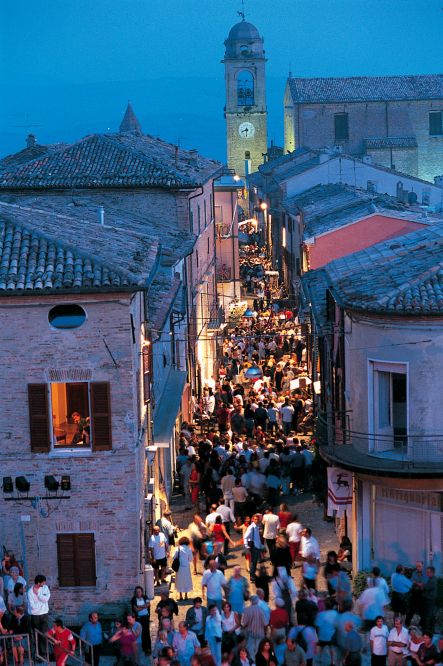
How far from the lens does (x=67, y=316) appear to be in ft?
72.5

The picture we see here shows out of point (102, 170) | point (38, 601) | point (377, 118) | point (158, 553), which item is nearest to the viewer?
point (38, 601)

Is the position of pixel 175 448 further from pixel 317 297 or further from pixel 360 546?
pixel 360 546

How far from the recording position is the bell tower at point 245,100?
121 metres

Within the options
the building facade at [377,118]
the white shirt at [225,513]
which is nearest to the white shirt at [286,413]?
the white shirt at [225,513]

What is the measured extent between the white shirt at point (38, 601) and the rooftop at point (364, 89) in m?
82.9

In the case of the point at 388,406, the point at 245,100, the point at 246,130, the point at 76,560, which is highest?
the point at 245,100

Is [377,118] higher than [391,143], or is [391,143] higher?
[377,118]

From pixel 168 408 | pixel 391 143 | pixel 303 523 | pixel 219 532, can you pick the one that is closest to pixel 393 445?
pixel 219 532

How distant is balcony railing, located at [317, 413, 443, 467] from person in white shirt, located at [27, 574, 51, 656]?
625 cm

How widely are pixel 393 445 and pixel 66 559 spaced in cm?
588

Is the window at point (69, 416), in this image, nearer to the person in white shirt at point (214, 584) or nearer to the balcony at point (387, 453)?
the person in white shirt at point (214, 584)

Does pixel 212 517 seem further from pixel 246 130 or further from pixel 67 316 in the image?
pixel 246 130

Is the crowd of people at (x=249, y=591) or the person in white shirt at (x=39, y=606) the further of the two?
the person in white shirt at (x=39, y=606)

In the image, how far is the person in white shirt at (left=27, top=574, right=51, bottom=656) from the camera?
2039 cm
